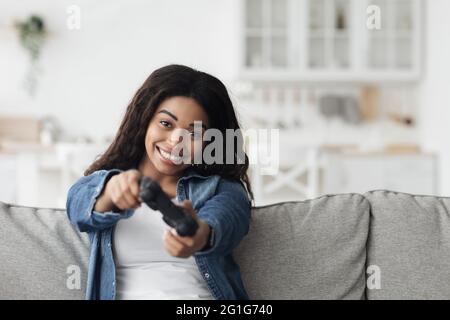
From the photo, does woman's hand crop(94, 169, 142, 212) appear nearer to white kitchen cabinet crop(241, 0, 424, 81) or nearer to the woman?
the woman

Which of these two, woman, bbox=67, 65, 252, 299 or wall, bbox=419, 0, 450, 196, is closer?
woman, bbox=67, 65, 252, 299

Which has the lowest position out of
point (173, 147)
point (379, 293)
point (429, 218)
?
point (379, 293)

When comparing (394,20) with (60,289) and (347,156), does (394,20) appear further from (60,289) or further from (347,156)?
(60,289)

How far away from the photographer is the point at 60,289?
4.17ft

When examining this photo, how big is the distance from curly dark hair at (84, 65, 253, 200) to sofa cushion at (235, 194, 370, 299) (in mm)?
135

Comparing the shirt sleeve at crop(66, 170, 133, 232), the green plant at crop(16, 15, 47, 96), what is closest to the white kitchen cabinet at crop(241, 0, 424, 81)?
the green plant at crop(16, 15, 47, 96)

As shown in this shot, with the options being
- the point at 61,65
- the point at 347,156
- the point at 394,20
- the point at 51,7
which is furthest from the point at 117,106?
the point at 394,20

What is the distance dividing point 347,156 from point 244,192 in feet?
9.55

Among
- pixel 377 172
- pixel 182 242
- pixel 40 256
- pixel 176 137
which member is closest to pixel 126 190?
pixel 182 242

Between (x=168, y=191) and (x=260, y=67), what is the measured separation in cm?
320

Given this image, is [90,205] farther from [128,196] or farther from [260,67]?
[260,67]

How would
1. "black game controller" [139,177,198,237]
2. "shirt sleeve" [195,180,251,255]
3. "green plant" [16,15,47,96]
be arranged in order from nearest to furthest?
"black game controller" [139,177,198,237]
"shirt sleeve" [195,180,251,255]
"green plant" [16,15,47,96]

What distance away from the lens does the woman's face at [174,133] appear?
3.92ft

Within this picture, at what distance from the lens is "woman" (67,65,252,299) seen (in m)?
1.15
